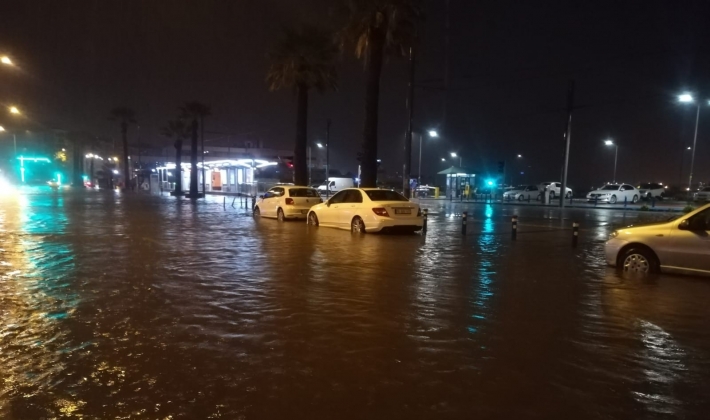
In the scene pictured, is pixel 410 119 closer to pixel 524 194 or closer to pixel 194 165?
pixel 524 194

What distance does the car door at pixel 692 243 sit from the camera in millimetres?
9656

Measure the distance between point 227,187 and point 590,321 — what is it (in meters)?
61.3

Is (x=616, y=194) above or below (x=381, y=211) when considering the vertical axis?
above

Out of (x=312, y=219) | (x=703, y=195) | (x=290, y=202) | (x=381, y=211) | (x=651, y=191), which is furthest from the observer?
(x=651, y=191)

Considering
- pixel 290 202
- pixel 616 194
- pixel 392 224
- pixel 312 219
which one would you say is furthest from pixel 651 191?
pixel 392 224

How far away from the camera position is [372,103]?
84.0ft

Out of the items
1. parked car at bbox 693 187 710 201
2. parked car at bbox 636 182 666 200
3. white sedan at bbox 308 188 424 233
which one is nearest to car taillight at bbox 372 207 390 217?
white sedan at bbox 308 188 424 233

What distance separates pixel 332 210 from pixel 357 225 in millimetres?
1730

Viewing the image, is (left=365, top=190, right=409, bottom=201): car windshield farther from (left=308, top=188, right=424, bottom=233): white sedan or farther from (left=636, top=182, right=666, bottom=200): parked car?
(left=636, top=182, right=666, bottom=200): parked car

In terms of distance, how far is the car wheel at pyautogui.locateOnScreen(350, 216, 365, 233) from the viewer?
1783 cm

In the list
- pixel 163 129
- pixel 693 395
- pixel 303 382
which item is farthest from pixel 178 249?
pixel 163 129

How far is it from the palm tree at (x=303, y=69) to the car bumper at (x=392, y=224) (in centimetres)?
1604

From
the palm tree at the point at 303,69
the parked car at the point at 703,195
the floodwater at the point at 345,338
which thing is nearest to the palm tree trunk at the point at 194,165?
the palm tree at the point at 303,69

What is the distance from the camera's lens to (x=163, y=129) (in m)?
62.2
